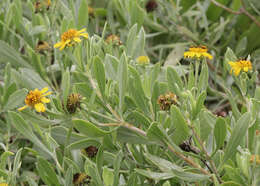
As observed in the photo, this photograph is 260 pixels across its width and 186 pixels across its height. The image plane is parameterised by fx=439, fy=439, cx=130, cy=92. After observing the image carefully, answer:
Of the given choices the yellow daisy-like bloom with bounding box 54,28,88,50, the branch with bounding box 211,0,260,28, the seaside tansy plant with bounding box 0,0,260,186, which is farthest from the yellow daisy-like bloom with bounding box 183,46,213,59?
the branch with bounding box 211,0,260,28

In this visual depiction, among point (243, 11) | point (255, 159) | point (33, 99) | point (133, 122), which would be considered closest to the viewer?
point (255, 159)

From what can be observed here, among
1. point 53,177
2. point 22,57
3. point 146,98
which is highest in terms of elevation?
point 146,98

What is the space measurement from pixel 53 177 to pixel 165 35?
1.31 m

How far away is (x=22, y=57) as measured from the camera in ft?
5.07

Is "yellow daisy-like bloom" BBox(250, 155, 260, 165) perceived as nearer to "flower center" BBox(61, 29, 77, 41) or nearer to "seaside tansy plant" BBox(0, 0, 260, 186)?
"seaside tansy plant" BBox(0, 0, 260, 186)

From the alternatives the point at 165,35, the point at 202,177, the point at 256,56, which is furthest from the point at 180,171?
the point at 165,35

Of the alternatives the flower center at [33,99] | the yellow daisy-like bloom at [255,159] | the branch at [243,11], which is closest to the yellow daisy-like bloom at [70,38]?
the flower center at [33,99]

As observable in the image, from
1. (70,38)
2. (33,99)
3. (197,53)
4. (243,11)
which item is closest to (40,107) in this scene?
(33,99)

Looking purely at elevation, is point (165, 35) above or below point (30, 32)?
below

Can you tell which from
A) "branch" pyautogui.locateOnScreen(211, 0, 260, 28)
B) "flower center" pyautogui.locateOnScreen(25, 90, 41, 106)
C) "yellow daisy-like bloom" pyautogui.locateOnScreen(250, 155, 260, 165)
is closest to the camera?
"yellow daisy-like bloom" pyautogui.locateOnScreen(250, 155, 260, 165)

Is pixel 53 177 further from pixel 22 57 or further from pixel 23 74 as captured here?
pixel 22 57

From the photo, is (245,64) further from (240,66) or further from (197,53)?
(197,53)

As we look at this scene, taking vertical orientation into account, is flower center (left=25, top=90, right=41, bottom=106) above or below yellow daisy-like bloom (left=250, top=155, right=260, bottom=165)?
above

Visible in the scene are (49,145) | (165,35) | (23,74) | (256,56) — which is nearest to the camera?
(49,145)
